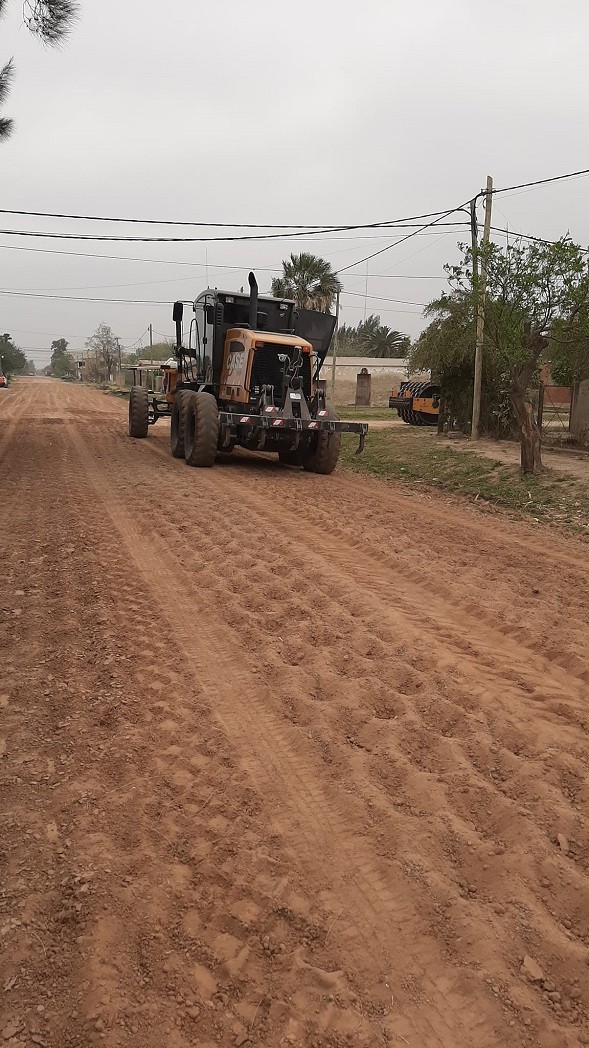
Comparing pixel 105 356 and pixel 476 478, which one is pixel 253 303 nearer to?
pixel 476 478

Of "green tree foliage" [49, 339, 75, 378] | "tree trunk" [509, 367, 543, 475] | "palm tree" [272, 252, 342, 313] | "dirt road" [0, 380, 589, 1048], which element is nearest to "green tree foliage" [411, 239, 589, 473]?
"tree trunk" [509, 367, 543, 475]

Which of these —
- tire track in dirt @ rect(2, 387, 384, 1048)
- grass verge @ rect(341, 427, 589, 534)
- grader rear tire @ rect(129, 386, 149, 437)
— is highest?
grader rear tire @ rect(129, 386, 149, 437)

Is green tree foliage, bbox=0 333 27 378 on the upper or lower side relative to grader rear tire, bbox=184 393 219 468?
upper

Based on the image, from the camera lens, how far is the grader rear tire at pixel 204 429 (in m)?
11.9

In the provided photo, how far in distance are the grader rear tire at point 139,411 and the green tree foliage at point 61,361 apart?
118 metres

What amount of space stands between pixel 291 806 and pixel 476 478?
35.4 feet

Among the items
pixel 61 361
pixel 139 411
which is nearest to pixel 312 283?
pixel 139 411

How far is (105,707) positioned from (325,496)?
6.95 meters

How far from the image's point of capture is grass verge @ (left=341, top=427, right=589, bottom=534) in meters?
10.4

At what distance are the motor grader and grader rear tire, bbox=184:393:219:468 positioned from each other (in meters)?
0.02

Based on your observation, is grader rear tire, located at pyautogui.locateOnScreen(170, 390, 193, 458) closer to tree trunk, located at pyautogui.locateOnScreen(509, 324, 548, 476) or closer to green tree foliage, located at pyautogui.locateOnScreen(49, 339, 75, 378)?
tree trunk, located at pyautogui.locateOnScreen(509, 324, 548, 476)

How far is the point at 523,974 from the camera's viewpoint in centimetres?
224

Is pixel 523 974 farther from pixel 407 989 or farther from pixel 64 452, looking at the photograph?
pixel 64 452

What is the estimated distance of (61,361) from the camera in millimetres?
159500
